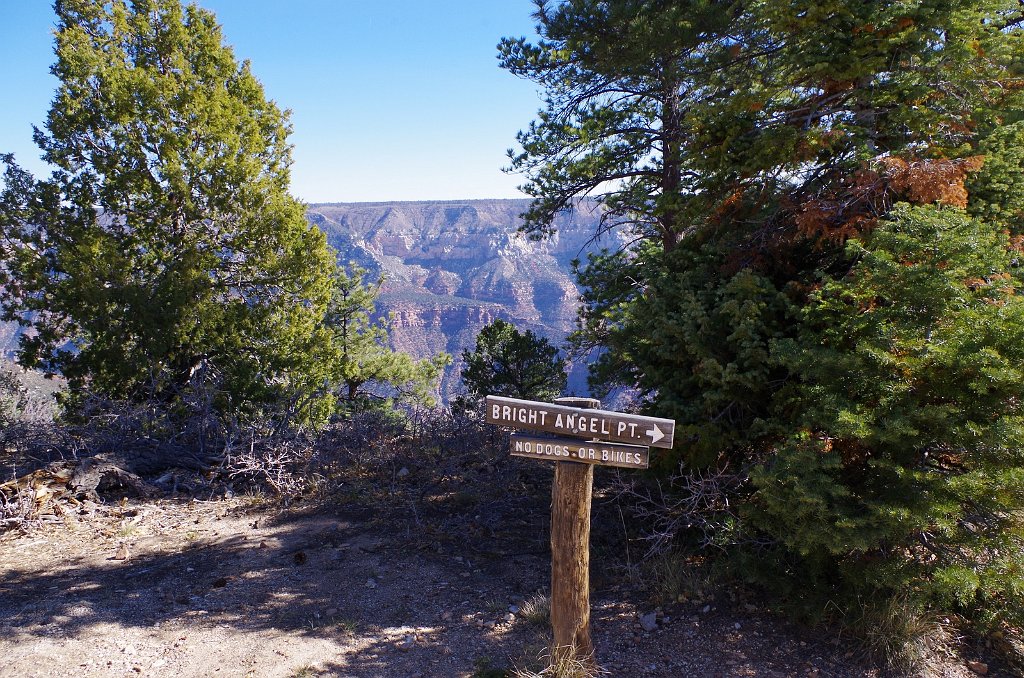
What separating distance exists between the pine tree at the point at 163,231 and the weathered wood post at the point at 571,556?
782cm

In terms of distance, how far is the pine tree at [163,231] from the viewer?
430 inches

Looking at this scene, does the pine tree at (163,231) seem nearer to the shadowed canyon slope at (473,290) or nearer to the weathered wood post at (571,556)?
the weathered wood post at (571,556)

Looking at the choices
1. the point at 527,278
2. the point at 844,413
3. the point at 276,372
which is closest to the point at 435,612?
the point at 844,413

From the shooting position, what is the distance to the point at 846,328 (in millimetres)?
4844

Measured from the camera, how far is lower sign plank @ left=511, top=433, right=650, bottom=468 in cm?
406

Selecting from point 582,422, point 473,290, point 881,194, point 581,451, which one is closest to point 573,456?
point 581,451

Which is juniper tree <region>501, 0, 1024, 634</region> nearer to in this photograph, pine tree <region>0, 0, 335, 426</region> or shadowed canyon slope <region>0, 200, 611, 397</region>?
pine tree <region>0, 0, 335, 426</region>

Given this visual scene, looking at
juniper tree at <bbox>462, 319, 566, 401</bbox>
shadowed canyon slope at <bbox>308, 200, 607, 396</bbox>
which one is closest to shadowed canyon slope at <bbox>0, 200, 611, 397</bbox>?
shadowed canyon slope at <bbox>308, 200, 607, 396</bbox>

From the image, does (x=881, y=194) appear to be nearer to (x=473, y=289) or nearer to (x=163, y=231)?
(x=163, y=231)

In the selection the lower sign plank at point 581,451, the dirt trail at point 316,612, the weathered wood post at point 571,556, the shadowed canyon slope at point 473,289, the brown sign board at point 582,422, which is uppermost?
the shadowed canyon slope at point 473,289

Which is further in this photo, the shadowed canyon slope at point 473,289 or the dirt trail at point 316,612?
the shadowed canyon slope at point 473,289

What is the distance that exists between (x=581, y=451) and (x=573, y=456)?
2.5 inches

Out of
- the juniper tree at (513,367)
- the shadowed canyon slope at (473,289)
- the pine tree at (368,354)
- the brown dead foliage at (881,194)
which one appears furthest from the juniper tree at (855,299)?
the shadowed canyon slope at (473,289)

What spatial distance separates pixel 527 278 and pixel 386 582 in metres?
168
